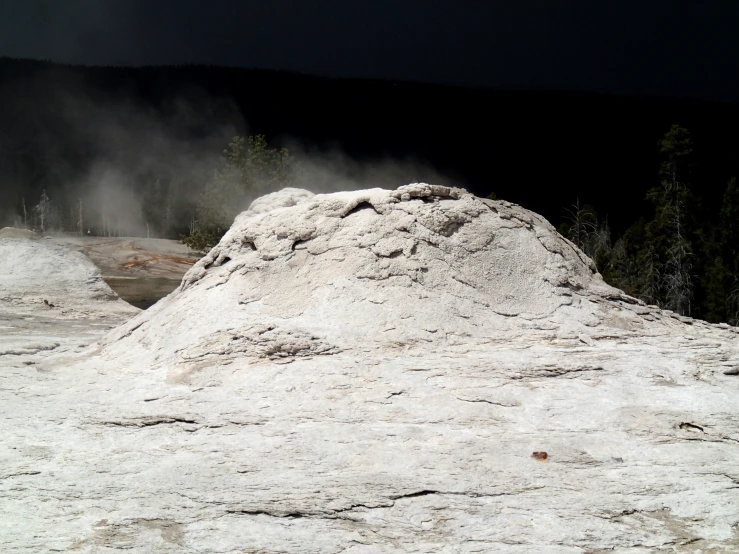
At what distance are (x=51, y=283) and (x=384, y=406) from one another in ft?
22.2

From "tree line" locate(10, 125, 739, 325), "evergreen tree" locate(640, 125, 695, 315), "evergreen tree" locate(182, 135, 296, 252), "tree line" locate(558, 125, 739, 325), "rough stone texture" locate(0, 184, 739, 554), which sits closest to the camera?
"rough stone texture" locate(0, 184, 739, 554)

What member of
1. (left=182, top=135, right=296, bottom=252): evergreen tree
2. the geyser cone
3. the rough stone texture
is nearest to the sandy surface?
(left=182, top=135, right=296, bottom=252): evergreen tree

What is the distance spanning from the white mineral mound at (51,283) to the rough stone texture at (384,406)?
3.09 metres

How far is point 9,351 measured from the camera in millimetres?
5152

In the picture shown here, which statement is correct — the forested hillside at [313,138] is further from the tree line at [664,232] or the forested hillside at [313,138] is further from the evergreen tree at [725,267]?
the evergreen tree at [725,267]

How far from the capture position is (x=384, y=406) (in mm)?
3547

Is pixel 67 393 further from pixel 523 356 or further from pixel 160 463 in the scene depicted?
pixel 523 356

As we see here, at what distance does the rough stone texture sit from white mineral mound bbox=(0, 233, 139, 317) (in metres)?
3.09

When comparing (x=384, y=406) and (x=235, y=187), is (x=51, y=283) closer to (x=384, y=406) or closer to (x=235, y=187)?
(x=235, y=187)

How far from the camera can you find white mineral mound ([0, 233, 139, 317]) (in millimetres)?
8613

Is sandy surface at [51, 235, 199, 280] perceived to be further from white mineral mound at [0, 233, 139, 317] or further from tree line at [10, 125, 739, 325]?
white mineral mound at [0, 233, 139, 317]

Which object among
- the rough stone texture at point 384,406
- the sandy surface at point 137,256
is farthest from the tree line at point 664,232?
the rough stone texture at point 384,406

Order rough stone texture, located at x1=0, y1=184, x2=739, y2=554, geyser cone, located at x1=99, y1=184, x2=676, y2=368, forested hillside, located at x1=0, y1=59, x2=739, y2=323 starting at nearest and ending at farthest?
rough stone texture, located at x1=0, y1=184, x2=739, y2=554 → geyser cone, located at x1=99, y1=184, x2=676, y2=368 → forested hillside, located at x1=0, y1=59, x2=739, y2=323

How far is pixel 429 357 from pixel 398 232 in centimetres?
105
